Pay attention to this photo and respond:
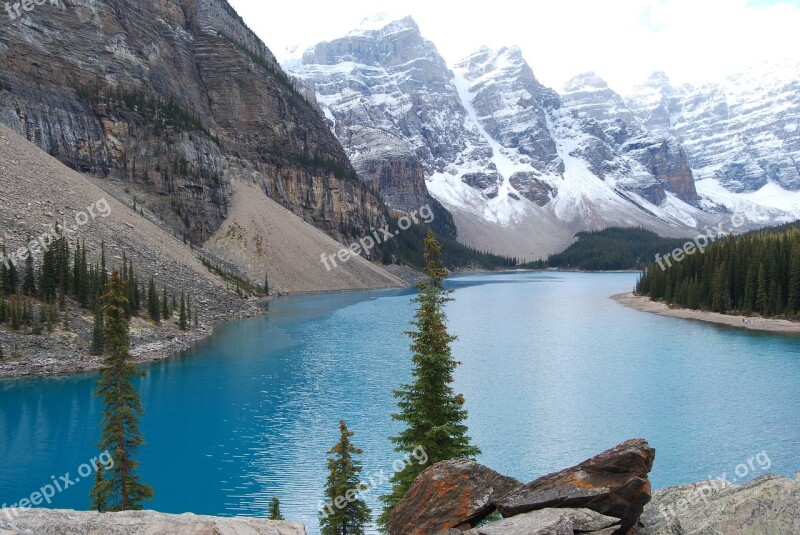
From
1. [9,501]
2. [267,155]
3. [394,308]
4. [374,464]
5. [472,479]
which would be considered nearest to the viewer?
[472,479]

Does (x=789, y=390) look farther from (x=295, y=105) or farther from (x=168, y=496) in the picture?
(x=295, y=105)

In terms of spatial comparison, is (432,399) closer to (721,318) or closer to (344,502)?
(344,502)

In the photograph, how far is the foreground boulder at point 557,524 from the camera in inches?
284

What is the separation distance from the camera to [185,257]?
8381 centimetres

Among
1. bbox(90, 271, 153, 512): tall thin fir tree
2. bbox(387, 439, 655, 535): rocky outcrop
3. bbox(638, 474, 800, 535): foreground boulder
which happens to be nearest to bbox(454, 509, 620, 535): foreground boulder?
bbox(387, 439, 655, 535): rocky outcrop

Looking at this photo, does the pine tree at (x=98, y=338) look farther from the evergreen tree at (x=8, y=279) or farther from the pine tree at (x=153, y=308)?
the pine tree at (x=153, y=308)

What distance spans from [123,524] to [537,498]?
20.0ft

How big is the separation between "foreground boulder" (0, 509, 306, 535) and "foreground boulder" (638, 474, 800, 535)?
18.1 ft

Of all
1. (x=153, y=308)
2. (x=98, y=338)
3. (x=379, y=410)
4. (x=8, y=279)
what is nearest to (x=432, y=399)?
(x=379, y=410)

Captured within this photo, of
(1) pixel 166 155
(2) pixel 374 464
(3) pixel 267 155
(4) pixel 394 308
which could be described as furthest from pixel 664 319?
(3) pixel 267 155

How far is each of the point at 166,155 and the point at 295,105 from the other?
2609 inches

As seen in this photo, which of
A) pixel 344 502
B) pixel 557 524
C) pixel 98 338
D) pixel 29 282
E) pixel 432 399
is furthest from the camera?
pixel 29 282

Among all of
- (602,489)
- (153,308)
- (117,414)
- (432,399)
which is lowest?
(153,308)

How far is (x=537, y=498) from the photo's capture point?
8.40 meters
